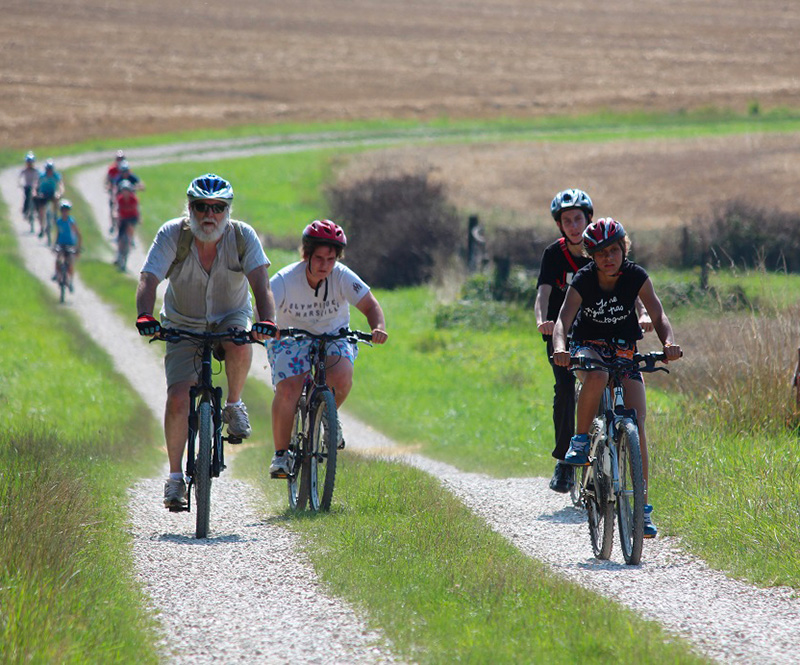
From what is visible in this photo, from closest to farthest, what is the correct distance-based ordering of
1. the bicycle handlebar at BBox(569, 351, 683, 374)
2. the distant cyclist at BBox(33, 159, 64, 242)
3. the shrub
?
the bicycle handlebar at BBox(569, 351, 683, 374), the shrub, the distant cyclist at BBox(33, 159, 64, 242)

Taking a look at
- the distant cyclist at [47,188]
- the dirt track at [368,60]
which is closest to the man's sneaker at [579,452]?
the distant cyclist at [47,188]

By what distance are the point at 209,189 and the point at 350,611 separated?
3008 millimetres

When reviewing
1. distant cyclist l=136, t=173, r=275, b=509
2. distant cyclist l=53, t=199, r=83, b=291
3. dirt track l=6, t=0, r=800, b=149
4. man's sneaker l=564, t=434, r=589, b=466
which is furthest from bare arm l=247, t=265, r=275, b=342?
dirt track l=6, t=0, r=800, b=149

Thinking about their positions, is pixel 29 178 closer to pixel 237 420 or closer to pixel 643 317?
pixel 237 420

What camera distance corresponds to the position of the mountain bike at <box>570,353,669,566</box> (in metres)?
7.07

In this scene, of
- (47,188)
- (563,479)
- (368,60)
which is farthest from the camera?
(368,60)

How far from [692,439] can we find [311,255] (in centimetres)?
358

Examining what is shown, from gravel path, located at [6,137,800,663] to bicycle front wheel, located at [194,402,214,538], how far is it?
128 mm

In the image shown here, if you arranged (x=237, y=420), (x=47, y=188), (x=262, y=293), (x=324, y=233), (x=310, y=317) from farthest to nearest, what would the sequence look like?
(x=47, y=188), (x=310, y=317), (x=324, y=233), (x=237, y=420), (x=262, y=293)

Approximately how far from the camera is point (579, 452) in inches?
300

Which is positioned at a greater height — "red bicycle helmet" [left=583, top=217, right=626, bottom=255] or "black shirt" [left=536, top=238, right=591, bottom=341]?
"red bicycle helmet" [left=583, top=217, right=626, bottom=255]

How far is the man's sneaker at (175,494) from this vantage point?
799 centimetres

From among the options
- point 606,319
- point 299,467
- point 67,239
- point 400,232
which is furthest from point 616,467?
point 400,232

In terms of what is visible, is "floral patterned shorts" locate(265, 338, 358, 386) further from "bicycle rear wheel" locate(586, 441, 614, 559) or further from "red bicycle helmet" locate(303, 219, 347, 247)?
"bicycle rear wheel" locate(586, 441, 614, 559)
